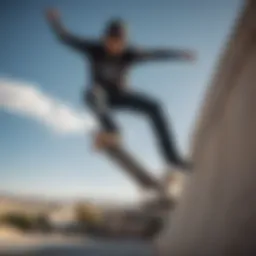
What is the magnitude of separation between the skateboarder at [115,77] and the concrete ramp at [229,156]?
0.49m

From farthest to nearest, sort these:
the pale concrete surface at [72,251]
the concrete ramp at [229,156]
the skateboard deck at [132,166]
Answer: the pale concrete surface at [72,251] < the skateboard deck at [132,166] < the concrete ramp at [229,156]

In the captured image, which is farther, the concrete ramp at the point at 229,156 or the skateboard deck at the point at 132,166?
the skateboard deck at the point at 132,166

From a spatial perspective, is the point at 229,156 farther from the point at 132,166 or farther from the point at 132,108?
the point at 132,166

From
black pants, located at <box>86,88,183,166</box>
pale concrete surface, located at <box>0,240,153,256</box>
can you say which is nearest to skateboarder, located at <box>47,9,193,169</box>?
black pants, located at <box>86,88,183,166</box>

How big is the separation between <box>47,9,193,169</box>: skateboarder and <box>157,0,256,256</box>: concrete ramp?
1.60 ft

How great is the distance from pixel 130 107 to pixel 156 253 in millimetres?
4817

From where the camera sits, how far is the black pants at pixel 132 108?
5.27 m

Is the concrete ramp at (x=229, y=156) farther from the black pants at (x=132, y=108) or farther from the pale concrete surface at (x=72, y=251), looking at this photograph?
the pale concrete surface at (x=72, y=251)

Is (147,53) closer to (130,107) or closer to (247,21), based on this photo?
(130,107)

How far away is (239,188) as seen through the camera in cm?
380

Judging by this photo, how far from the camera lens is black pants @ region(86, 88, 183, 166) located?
5266 mm

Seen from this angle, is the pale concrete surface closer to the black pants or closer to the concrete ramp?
the concrete ramp

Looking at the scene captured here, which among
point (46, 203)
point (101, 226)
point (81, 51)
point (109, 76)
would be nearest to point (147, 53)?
point (109, 76)

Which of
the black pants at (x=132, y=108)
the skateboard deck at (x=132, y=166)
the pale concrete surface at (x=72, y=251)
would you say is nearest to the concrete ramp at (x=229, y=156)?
the black pants at (x=132, y=108)
